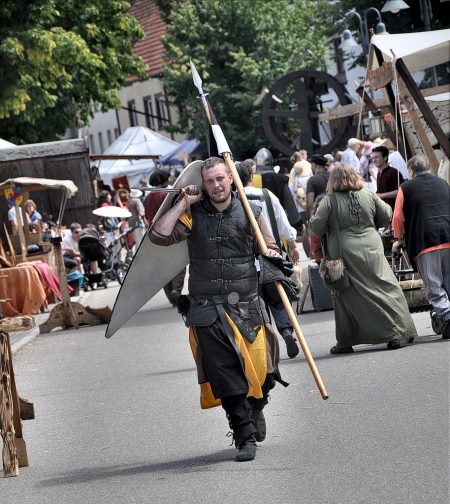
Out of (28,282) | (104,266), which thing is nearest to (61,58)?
(104,266)

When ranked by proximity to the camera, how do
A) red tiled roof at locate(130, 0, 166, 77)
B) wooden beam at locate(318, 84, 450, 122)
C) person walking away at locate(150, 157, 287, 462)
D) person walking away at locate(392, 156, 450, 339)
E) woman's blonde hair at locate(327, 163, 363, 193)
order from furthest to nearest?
red tiled roof at locate(130, 0, 166, 77), wooden beam at locate(318, 84, 450, 122), person walking away at locate(392, 156, 450, 339), woman's blonde hair at locate(327, 163, 363, 193), person walking away at locate(150, 157, 287, 462)

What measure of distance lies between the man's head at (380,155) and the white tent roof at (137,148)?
104 ft

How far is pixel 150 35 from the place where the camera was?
67.9 meters

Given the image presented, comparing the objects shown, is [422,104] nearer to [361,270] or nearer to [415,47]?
[415,47]

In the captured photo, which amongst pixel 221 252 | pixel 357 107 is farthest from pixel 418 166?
pixel 357 107

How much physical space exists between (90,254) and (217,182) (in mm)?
18823

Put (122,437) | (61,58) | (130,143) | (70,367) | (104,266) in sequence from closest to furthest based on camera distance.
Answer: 1. (122,437)
2. (70,367)
3. (104,266)
4. (61,58)
5. (130,143)

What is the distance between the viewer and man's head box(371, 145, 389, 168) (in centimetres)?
1658

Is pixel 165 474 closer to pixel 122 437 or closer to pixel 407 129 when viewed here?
pixel 122 437

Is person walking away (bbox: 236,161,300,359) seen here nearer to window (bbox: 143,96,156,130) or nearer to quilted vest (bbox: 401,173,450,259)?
quilted vest (bbox: 401,173,450,259)

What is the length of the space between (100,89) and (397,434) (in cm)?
2803

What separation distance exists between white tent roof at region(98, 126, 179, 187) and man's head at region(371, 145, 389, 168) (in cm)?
3170

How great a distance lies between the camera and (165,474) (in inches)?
318

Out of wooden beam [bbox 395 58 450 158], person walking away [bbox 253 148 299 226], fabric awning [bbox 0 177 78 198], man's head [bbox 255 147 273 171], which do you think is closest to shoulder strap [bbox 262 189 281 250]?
person walking away [bbox 253 148 299 226]
